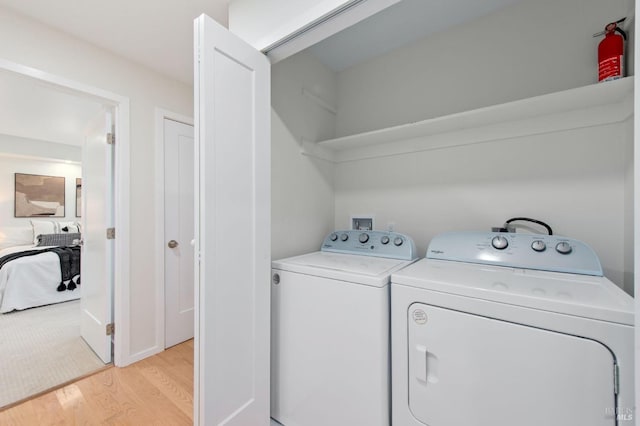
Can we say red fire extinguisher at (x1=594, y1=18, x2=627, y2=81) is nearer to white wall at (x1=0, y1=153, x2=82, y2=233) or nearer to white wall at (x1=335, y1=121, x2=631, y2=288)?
white wall at (x1=335, y1=121, x2=631, y2=288)

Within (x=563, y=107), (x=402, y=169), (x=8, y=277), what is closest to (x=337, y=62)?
(x=402, y=169)

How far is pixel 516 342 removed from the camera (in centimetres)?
85

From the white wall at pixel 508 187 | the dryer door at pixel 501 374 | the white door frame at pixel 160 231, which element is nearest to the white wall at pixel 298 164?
the white wall at pixel 508 187

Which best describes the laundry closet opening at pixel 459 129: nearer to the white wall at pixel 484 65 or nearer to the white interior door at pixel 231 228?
the white wall at pixel 484 65

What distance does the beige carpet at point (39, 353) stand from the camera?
5.92ft

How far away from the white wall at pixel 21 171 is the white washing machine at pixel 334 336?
229 inches

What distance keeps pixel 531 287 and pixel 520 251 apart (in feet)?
1.17

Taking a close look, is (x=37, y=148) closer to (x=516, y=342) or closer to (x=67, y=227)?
(x=67, y=227)

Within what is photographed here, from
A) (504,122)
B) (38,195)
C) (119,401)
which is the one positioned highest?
(504,122)

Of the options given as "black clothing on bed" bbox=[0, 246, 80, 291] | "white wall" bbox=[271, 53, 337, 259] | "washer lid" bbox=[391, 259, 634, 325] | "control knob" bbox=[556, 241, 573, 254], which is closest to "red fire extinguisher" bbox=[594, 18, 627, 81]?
"control knob" bbox=[556, 241, 573, 254]

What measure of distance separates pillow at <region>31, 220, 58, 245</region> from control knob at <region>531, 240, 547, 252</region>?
651cm

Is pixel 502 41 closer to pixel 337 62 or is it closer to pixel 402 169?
pixel 402 169

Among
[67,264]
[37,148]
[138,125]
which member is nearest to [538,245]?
[138,125]

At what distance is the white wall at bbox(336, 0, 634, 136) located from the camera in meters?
1.33
